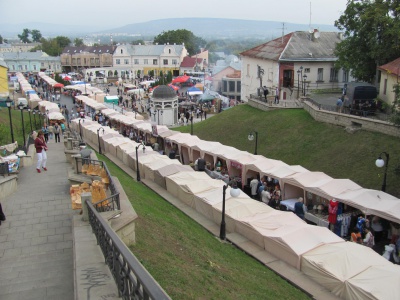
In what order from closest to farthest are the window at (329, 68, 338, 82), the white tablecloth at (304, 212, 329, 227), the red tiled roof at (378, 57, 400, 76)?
the white tablecloth at (304, 212, 329, 227), the red tiled roof at (378, 57, 400, 76), the window at (329, 68, 338, 82)

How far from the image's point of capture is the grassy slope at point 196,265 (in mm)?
8531

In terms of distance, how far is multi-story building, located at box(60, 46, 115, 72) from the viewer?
112m

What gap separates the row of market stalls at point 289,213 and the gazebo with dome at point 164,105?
16.4 meters

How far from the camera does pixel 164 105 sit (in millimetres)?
42281

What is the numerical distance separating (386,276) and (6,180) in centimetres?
1177

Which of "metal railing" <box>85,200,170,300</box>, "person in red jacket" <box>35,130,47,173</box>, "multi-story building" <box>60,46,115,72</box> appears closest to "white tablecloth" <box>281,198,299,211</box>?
"person in red jacket" <box>35,130,47,173</box>

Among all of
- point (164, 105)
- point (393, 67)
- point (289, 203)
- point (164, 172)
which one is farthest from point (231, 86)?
point (289, 203)

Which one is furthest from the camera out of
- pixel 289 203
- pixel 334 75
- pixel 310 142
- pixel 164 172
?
pixel 334 75

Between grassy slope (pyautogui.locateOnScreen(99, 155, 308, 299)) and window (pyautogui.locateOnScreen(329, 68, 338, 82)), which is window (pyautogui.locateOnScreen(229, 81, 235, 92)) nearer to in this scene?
window (pyautogui.locateOnScreen(329, 68, 338, 82))

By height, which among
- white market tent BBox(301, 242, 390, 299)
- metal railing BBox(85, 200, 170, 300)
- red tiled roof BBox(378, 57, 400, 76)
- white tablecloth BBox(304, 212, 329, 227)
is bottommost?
white tablecloth BBox(304, 212, 329, 227)

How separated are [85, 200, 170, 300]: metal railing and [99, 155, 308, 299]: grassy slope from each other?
200 centimetres

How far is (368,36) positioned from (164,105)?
20654mm

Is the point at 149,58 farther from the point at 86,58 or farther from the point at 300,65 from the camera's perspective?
the point at 300,65

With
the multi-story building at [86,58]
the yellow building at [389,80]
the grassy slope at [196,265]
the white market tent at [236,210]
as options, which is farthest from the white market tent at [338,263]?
the multi-story building at [86,58]
